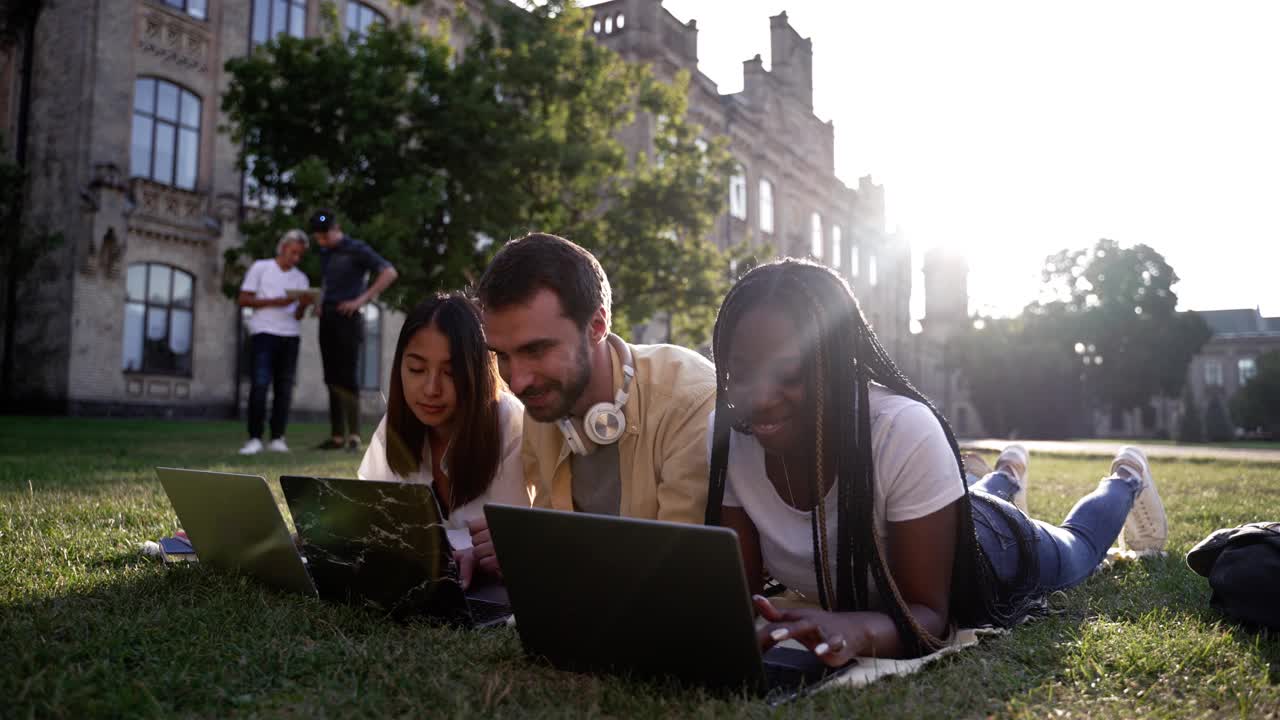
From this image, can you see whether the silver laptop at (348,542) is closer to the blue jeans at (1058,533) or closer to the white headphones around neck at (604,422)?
the white headphones around neck at (604,422)

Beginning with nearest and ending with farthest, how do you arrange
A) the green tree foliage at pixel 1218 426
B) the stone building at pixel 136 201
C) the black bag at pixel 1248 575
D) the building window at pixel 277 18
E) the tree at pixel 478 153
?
1. the black bag at pixel 1248 575
2. the tree at pixel 478 153
3. the stone building at pixel 136 201
4. the building window at pixel 277 18
5. the green tree foliage at pixel 1218 426

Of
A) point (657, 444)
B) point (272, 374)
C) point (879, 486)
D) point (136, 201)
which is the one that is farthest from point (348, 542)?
point (136, 201)

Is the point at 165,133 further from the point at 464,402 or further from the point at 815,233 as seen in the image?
the point at 815,233

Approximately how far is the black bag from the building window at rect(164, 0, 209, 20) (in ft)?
77.8

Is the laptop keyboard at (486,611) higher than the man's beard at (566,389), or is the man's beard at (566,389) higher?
the man's beard at (566,389)

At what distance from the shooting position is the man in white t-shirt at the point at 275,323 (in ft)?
31.0

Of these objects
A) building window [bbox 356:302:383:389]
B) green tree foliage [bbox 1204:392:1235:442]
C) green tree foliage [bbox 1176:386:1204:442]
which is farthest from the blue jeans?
green tree foliage [bbox 1204:392:1235:442]

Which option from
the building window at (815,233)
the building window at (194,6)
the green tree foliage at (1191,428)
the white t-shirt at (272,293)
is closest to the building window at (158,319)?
the building window at (194,6)

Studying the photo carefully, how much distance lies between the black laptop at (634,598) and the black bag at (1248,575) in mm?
1482

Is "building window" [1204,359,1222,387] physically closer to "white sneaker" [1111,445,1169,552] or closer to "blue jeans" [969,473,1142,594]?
"white sneaker" [1111,445,1169,552]

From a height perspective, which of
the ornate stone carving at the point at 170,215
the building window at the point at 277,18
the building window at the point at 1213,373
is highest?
the building window at the point at 277,18

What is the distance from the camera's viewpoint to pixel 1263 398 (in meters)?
61.1

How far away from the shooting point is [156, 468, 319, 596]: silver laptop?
3.04m

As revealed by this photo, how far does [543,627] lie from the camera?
7.96 feet
